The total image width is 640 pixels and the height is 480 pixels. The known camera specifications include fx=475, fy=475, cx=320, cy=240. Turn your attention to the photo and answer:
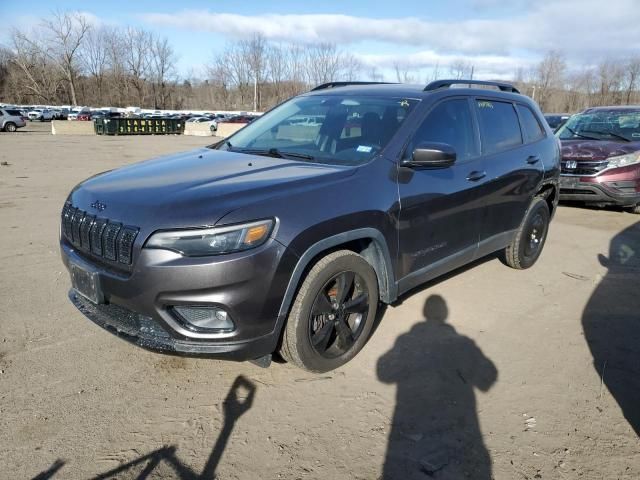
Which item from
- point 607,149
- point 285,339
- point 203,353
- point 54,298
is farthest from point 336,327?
point 607,149

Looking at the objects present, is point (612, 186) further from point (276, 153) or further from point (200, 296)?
point (200, 296)

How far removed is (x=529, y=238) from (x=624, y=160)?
416 centimetres

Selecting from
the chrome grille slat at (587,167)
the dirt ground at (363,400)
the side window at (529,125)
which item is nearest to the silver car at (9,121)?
the dirt ground at (363,400)

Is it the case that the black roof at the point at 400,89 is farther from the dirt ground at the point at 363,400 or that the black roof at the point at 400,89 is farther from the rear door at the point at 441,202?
the dirt ground at the point at 363,400

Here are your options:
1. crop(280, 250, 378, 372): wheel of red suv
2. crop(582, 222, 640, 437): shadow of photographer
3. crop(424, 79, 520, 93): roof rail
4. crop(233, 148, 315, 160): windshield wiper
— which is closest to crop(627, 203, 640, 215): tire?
crop(582, 222, 640, 437): shadow of photographer

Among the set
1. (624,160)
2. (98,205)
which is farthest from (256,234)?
(624,160)

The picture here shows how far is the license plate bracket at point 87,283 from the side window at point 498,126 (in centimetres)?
333

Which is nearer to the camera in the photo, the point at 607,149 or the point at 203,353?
the point at 203,353

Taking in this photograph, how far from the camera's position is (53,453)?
2.43m

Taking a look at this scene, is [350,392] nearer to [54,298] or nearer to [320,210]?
[320,210]

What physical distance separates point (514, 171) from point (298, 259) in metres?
2.89

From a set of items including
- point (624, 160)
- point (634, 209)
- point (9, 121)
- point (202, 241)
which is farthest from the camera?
point (9, 121)

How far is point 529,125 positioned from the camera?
5152 mm

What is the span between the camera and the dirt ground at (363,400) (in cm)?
242
